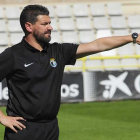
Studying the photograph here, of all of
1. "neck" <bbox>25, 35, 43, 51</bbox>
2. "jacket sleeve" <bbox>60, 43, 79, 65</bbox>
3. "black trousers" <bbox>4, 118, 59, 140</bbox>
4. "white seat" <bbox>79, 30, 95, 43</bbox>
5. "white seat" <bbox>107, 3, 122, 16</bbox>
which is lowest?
"white seat" <bbox>79, 30, 95, 43</bbox>

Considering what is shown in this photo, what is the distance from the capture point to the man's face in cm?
501

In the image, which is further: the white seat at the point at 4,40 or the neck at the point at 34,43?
the white seat at the point at 4,40

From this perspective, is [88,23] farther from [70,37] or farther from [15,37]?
[15,37]

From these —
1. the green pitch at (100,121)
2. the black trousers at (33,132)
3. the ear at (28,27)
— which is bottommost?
the green pitch at (100,121)

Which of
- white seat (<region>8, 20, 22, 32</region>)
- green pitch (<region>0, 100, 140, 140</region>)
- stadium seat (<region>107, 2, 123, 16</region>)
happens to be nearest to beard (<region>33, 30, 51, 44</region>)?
green pitch (<region>0, 100, 140, 140</region>)

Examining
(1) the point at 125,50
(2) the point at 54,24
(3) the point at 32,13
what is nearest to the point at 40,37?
(3) the point at 32,13

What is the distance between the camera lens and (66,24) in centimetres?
2158

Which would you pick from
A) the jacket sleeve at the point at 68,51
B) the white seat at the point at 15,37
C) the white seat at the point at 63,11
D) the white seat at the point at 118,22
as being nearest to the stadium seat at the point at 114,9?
the white seat at the point at 118,22

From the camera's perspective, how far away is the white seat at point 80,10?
22.1 metres

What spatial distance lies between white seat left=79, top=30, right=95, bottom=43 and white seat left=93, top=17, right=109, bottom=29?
0.52 meters

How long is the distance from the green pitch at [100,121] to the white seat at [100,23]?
6.22 metres

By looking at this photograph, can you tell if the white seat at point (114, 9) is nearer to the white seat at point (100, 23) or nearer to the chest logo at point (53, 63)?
the white seat at point (100, 23)

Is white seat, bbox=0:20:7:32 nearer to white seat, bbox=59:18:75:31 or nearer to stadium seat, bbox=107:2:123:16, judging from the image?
white seat, bbox=59:18:75:31

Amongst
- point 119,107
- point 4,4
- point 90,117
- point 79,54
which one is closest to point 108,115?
point 90,117
